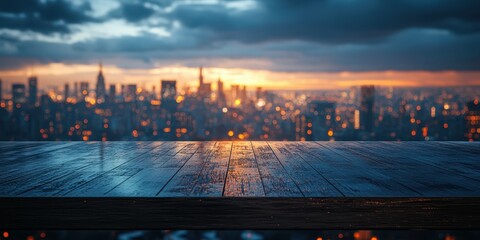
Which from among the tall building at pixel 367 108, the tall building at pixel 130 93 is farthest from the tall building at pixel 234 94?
the tall building at pixel 367 108

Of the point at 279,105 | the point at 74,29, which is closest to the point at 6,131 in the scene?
the point at 74,29

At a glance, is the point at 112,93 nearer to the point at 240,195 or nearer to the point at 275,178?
the point at 275,178

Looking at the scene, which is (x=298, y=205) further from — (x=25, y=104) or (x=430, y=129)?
(x=25, y=104)

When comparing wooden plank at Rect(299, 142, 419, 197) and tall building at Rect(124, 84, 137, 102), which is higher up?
tall building at Rect(124, 84, 137, 102)

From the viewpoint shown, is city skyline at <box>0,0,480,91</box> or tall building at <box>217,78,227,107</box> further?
tall building at <box>217,78,227,107</box>

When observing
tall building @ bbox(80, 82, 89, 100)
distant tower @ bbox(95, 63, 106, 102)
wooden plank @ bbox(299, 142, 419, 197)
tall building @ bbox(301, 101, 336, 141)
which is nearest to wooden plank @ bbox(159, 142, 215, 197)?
wooden plank @ bbox(299, 142, 419, 197)

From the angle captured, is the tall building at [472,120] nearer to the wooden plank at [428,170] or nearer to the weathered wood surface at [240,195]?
the wooden plank at [428,170]

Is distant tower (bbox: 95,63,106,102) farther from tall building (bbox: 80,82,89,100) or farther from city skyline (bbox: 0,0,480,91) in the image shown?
city skyline (bbox: 0,0,480,91)
